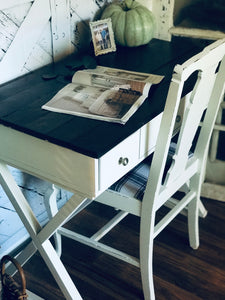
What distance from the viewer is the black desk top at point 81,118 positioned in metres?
1.41

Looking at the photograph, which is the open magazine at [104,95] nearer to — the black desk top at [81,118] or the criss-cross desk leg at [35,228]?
the black desk top at [81,118]

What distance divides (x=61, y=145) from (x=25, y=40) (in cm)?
67

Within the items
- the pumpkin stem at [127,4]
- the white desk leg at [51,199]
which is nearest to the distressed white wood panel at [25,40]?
the pumpkin stem at [127,4]

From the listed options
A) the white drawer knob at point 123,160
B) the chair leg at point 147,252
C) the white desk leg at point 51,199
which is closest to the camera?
the white drawer knob at point 123,160

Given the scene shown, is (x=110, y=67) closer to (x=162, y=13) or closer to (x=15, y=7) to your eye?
(x=15, y=7)

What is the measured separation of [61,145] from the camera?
1.39 meters

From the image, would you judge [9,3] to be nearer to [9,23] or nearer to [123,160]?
[9,23]

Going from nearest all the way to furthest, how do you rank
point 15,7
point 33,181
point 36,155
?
point 36,155 < point 15,7 < point 33,181

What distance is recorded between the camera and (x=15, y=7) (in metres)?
1.74

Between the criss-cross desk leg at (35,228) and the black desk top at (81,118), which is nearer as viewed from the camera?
the black desk top at (81,118)

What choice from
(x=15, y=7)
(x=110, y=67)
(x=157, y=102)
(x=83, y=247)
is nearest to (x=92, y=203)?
(x=83, y=247)

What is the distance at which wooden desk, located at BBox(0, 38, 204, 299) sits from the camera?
1402mm

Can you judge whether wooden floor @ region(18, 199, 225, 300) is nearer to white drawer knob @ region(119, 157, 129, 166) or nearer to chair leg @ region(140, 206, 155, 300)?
chair leg @ region(140, 206, 155, 300)

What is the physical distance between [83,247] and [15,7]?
1.18 m
